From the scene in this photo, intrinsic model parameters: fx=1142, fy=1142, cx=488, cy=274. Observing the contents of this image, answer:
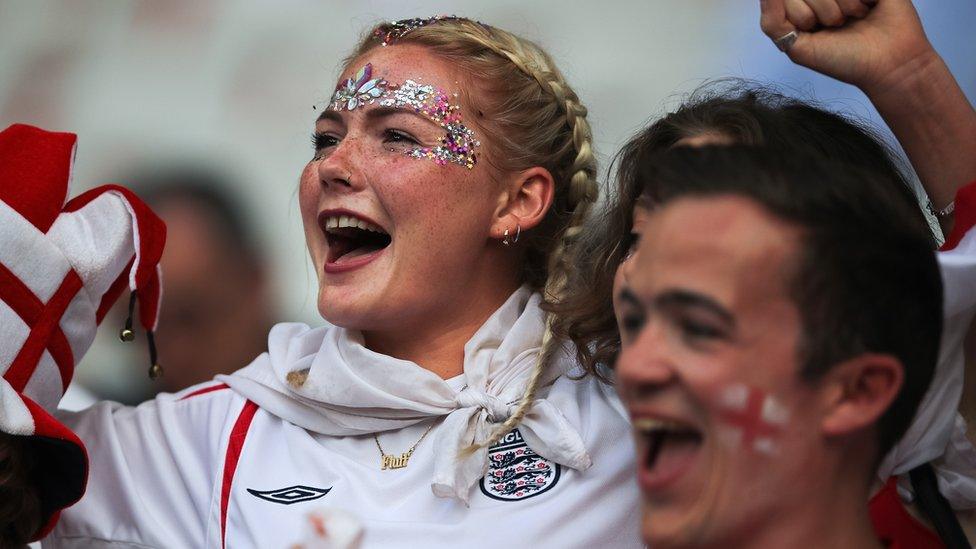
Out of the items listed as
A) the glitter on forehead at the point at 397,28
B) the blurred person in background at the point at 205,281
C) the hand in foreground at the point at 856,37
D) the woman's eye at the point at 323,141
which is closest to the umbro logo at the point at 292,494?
the woman's eye at the point at 323,141

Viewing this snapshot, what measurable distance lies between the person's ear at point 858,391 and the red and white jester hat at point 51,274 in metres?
1.17

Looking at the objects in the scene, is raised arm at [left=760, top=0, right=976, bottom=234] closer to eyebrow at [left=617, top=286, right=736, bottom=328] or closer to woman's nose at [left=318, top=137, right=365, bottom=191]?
woman's nose at [left=318, top=137, right=365, bottom=191]

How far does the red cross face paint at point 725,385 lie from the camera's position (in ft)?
3.54

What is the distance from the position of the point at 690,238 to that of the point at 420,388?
0.91 meters

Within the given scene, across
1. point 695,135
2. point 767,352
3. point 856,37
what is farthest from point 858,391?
point 856,37

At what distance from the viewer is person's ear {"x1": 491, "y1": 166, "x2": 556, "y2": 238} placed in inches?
84.3

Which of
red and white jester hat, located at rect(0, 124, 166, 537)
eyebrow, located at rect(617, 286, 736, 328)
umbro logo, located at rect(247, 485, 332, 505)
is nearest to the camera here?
eyebrow, located at rect(617, 286, 736, 328)

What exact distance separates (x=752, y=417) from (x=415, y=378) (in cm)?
94

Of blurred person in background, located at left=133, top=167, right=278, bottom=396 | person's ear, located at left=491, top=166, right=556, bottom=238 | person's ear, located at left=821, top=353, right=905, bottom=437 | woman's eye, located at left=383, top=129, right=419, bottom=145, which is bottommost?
blurred person in background, located at left=133, top=167, right=278, bottom=396

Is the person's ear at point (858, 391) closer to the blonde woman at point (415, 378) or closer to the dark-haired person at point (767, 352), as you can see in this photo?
the dark-haired person at point (767, 352)

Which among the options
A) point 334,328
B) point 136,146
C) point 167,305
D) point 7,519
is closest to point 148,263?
point 334,328

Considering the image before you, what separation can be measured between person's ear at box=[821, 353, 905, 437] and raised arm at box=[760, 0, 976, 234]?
0.77 metres

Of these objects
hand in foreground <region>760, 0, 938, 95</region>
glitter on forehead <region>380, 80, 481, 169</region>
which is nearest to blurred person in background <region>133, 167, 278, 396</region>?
glitter on forehead <region>380, 80, 481, 169</region>

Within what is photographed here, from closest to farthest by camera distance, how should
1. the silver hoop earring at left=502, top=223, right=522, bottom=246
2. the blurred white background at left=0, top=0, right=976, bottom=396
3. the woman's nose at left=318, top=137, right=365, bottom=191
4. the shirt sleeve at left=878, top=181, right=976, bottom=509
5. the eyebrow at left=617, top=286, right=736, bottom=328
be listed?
the eyebrow at left=617, top=286, right=736, bottom=328 < the shirt sleeve at left=878, top=181, right=976, bottom=509 < the woman's nose at left=318, top=137, right=365, bottom=191 < the silver hoop earring at left=502, top=223, right=522, bottom=246 < the blurred white background at left=0, top=0, right=976, bottom=396
